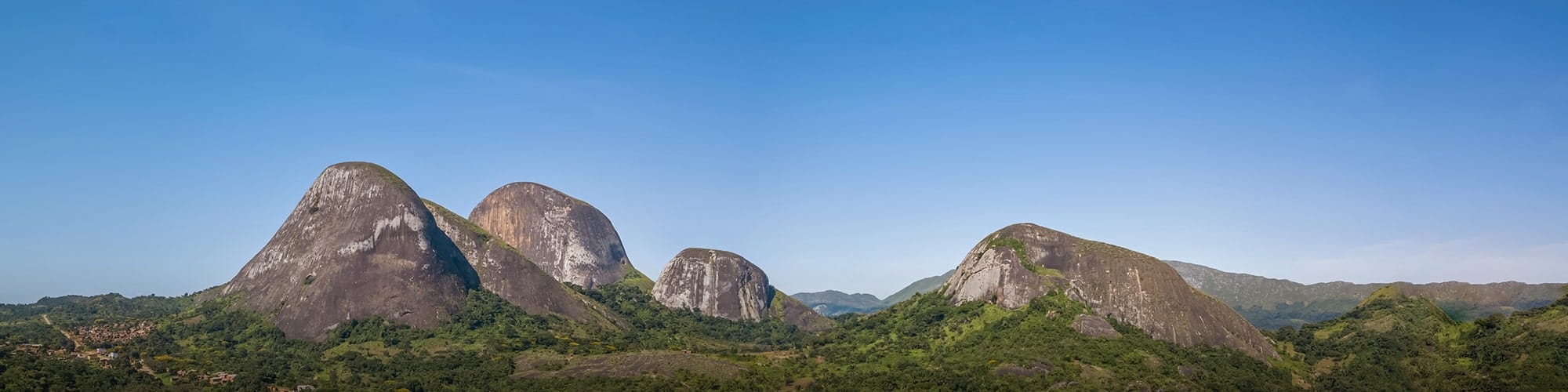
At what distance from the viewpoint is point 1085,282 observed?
109062 millimetres

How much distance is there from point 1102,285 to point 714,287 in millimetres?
81188

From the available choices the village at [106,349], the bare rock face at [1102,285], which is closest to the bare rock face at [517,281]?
the village at [106,349]

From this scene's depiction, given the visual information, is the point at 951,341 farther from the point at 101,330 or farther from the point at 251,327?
the point at 101,330

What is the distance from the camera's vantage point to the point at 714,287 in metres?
174

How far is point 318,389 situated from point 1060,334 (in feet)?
232

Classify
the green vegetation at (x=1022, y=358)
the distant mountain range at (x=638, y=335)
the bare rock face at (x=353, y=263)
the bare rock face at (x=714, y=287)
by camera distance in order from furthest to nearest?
the bare rock face at (x=714, y=287) → the bare rock face at (x=353, y=263) → the distant mountain range at (x=638, y=335) → the green vegetation at (x=1022, y=358)

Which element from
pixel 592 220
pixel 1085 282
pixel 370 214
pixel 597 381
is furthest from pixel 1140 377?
pixel 592 220

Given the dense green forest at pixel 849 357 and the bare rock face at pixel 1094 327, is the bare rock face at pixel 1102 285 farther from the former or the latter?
the bare rock face at pixel 1094 327

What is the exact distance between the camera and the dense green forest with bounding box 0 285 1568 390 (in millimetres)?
89250

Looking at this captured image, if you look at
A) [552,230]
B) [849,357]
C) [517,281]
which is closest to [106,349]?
[517,281]

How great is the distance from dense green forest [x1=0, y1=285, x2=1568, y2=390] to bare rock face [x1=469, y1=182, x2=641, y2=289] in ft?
187

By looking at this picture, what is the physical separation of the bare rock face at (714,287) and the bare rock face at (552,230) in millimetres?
13888

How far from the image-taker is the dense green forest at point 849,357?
89.2 m

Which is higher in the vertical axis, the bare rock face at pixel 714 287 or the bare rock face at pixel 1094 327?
the bare rock face at pixel 714 287
